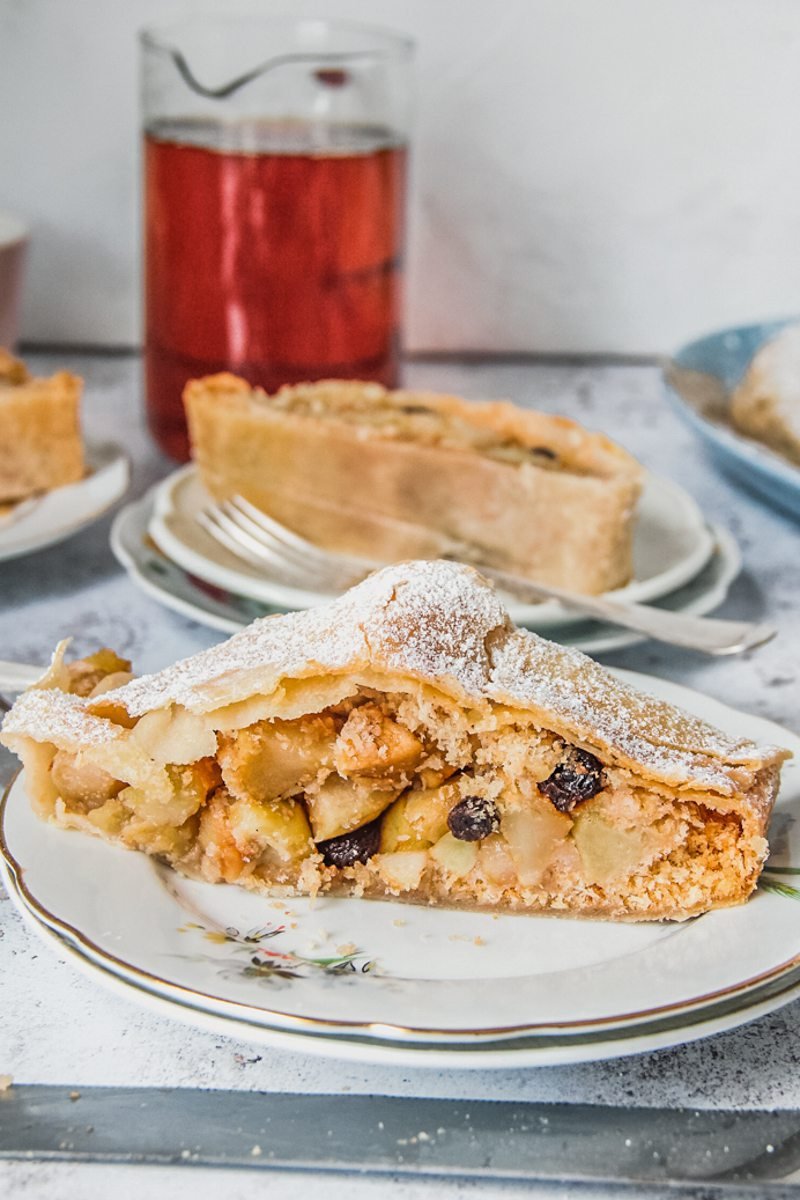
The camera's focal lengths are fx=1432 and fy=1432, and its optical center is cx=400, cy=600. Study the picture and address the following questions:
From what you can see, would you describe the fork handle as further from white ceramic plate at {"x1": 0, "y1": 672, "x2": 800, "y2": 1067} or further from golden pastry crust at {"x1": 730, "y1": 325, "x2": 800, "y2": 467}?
golden pastry crust at {"x1": 730, "y1": 325, "x2": 800, "y2": 467}

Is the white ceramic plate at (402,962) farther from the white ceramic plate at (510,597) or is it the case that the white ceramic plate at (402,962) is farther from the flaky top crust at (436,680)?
the white ceramic plate at (510,597)

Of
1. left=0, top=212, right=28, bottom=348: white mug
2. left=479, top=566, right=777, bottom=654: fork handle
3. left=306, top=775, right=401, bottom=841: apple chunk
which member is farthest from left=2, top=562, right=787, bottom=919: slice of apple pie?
left=0, top=212, right=28, bottom=348: white mug

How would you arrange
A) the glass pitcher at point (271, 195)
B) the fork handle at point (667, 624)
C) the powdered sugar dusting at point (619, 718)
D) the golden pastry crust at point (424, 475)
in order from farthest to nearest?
the glass pitcher at point (271, 195) < the golden pastry crust at point (424, 475) < the fork handle at point (667, 624) < the powdered sugar dusting at point (619, 718)

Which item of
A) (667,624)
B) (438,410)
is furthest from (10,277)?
(667,624)

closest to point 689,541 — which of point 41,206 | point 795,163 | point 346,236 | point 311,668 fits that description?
point 346,236

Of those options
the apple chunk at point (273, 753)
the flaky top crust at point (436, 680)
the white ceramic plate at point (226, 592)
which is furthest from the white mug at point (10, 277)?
the apple chunk at point (273, 753)

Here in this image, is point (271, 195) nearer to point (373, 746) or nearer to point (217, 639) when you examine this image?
point (217, 639)
